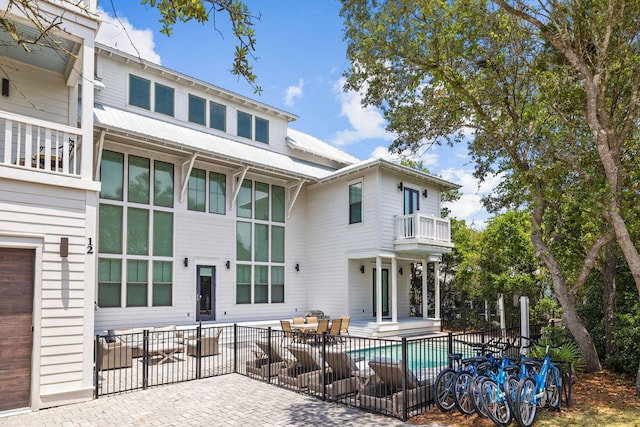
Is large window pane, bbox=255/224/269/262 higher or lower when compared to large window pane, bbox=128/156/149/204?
lower

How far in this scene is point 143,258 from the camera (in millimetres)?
13664

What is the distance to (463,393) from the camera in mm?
6422

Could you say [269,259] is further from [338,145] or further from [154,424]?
[154,424]

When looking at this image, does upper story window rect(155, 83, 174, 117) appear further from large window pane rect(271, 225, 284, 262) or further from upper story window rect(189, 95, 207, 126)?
large window pane rect(271, 225, 284, 262)

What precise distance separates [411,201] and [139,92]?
428 inches

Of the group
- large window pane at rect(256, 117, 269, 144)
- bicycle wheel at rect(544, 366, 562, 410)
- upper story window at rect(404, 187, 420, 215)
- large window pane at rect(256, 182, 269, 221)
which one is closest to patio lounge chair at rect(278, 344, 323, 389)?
bicycle wheel at rect(544, 366, 562, 410)

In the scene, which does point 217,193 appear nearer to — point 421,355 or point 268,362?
point 268,362

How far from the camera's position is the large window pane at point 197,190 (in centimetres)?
1504

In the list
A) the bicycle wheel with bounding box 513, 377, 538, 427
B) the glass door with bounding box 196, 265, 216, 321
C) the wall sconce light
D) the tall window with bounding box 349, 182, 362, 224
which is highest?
the tall window with bounding box 349, 182, 362, 224

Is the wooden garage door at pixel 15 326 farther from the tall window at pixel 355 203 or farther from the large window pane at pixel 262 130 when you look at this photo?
the large window pane at pixel 262 130

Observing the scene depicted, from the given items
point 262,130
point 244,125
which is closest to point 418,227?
point 262,130

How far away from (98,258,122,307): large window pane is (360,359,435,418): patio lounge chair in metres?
8.84

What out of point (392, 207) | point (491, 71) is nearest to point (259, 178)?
point (392, 207)

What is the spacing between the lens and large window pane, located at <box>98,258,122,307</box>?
41.5 feet
